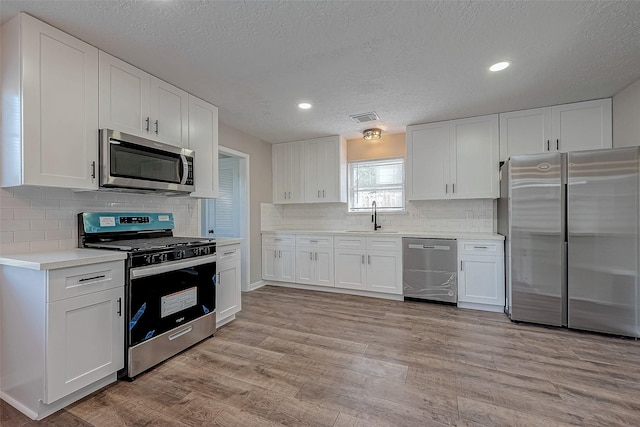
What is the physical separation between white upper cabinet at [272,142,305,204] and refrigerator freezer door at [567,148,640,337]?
344cm

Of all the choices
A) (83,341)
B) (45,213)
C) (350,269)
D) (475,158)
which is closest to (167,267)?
(83,341)

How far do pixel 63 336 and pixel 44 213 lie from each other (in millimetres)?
981

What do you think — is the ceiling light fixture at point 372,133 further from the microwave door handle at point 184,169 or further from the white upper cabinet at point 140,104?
the microwave door handle at point 184,169

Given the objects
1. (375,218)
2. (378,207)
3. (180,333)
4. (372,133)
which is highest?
(372,133)

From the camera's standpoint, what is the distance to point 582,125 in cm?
324

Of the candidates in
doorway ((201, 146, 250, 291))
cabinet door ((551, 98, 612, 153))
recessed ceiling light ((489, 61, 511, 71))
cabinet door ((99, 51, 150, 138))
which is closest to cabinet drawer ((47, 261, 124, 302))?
cabinet door ((99, 51, 150, 138))

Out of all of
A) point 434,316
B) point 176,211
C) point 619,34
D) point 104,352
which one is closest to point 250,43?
point 176,211

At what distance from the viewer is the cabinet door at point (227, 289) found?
2877 mm

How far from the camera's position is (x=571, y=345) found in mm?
2539

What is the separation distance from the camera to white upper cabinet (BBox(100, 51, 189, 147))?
2229 mm

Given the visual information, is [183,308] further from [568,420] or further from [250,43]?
[568,420]

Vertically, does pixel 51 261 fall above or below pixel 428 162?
below

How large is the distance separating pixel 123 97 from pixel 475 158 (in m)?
3.89

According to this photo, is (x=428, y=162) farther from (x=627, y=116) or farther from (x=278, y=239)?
(x=278, y=239)
